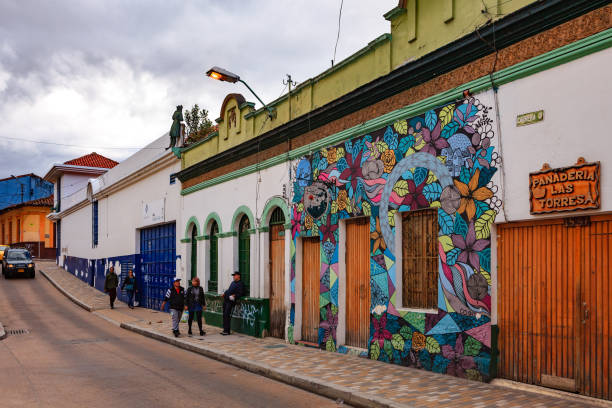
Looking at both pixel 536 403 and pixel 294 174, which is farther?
pixel 294 174

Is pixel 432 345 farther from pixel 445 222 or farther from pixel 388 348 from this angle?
pixel 445 222

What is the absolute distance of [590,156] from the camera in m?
7.34

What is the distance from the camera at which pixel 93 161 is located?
164 feet

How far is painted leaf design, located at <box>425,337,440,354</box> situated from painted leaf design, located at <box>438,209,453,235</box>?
1755 millimetres

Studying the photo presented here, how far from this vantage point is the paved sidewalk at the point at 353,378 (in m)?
7.49

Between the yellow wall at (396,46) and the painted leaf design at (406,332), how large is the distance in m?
4.69

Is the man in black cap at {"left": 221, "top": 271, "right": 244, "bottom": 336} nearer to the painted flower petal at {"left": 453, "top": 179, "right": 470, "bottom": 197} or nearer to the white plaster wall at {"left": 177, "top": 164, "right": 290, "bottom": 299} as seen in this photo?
the white plaster wall at {"left": 177, "top": 164, "right": 290, "bottom": 299}

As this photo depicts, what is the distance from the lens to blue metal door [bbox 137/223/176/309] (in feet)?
74.8

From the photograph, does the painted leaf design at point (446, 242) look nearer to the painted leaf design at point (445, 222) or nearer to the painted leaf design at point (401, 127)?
the painted leaf design at point (445, 222)

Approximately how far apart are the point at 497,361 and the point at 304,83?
7965 mm

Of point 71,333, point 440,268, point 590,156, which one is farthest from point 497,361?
point 71,333

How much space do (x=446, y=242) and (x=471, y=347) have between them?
166cm

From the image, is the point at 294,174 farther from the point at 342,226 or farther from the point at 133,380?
the point at 133,380

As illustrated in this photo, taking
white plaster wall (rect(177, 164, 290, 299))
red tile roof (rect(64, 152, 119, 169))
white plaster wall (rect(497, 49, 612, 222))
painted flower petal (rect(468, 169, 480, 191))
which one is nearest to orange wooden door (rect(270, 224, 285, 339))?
white plaster wall (rect(177, 164, 290, 299))
